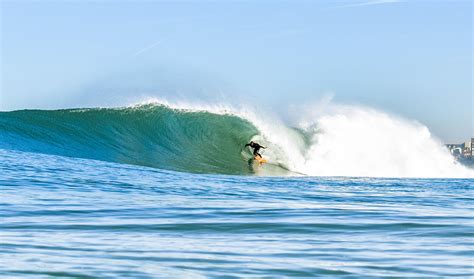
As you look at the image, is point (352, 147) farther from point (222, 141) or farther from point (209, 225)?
point (209, 225)

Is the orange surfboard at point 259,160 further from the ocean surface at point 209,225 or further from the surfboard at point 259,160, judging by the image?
the ocean surface at point 209,225

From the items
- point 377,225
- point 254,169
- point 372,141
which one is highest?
point 372,141

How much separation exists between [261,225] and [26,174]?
6634 mm

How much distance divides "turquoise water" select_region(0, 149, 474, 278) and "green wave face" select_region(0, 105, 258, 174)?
7.37 meters

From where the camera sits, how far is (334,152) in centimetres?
2359

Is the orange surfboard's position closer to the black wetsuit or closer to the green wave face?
the black wetsuit

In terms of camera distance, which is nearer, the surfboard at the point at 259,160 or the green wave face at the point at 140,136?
the green wave face at the point at 140,136

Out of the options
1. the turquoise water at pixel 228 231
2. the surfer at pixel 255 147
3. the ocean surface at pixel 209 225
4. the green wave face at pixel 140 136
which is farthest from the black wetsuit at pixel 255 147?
the turquoise water at pixel 228 231

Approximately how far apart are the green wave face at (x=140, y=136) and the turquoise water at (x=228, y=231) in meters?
7.37

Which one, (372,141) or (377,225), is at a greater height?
(372,141)

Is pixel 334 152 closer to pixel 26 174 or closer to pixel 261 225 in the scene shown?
pixel 26 174

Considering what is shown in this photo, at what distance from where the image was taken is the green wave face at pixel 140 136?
19000 mm

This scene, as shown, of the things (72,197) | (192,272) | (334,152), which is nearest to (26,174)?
(72,197)

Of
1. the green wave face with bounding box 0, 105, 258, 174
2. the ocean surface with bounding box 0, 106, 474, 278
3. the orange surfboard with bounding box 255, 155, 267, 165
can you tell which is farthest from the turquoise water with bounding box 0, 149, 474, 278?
the orange surfboard with bounding box 255, 155, 267, 165
